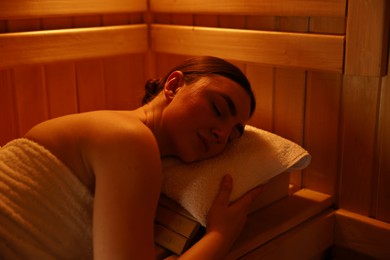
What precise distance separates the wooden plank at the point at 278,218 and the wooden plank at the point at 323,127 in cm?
5

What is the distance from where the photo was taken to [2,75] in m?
1.58

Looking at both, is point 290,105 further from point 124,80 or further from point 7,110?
point 7,110

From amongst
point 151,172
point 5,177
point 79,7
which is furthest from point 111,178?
point 79,7

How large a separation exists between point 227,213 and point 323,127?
46cm

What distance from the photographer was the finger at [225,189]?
1.22 meters

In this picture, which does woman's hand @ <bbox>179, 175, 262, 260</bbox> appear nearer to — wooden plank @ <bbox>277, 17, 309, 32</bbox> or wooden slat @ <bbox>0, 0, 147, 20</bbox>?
wooden plank @ <bbox>277, 17, 309, 32</bbox>

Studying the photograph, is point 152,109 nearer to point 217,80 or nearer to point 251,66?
point 217,80

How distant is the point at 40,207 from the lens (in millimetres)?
1089

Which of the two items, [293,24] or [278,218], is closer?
[278,218]

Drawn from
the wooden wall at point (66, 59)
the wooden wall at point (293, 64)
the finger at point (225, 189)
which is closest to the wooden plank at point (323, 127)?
the wooden wall at point (293, 64)

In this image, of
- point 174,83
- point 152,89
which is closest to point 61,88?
point 152,89

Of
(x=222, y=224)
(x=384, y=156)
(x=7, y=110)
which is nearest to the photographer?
(x=222, y=224)

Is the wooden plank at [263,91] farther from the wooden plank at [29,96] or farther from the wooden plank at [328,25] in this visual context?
the wooden plank at [29,96]

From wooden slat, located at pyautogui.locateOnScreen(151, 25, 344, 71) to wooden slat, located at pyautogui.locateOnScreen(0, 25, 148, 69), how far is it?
0.10 meters
